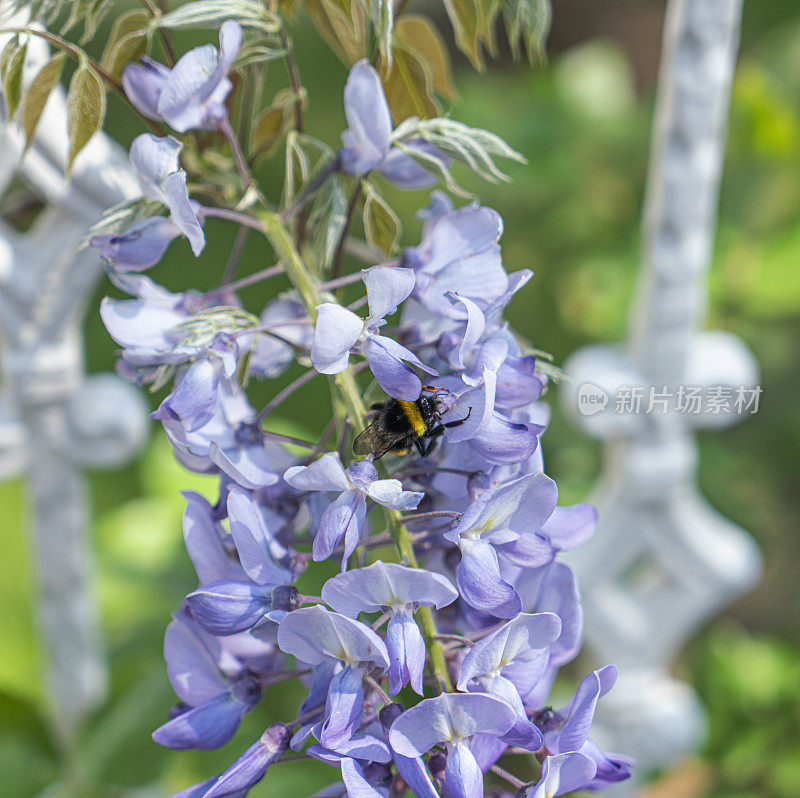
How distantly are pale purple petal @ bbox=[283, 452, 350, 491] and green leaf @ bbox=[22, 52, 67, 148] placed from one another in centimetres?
21

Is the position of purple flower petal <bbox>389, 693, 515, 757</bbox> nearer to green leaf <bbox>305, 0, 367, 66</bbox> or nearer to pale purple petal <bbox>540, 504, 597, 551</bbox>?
pale purple petal <bbox>540, 504, 597, 551</bbox>

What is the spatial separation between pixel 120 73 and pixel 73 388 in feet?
1.05

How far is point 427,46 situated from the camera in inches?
18.4

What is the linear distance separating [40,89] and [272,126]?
0.11m

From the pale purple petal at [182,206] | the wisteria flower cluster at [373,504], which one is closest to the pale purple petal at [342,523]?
the wisteria flower cluster at [373,504]

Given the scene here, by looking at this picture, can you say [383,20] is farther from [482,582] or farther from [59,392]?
[59,392]

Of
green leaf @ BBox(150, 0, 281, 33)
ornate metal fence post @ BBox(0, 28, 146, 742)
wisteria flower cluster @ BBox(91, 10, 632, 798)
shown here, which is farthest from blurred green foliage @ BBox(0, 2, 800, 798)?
green leaf @ BBox(150, 0, 281, 33)

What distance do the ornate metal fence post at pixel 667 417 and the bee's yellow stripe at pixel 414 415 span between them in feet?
1.01

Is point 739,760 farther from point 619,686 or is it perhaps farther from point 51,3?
point 51,3

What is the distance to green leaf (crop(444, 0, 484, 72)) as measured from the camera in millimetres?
414

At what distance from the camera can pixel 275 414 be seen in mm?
1379

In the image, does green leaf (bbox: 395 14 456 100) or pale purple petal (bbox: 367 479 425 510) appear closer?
pale purple petal (bbox: 367 479 425 510)

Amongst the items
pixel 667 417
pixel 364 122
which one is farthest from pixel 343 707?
pixel 667 417

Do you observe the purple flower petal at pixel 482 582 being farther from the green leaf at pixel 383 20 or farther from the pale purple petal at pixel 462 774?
the green leaf at pixel 383 20
